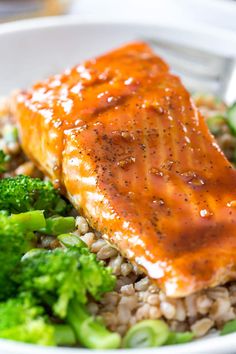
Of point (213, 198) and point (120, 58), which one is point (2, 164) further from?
point (213, 198)

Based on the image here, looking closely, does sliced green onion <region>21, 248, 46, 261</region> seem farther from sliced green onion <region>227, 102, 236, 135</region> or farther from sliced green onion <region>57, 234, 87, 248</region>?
sliced green onion <region>227, 102, 236, 135</region>

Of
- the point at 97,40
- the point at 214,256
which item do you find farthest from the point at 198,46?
the point at 214,256

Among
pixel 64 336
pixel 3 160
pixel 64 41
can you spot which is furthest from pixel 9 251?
pixel 64 41

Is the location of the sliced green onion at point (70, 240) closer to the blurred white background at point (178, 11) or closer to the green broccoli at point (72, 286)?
the green broccoli at point (72, 286)

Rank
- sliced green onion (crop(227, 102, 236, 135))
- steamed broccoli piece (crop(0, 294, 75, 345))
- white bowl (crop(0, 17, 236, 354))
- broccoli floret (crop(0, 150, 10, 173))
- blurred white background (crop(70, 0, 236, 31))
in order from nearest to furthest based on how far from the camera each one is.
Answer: steamed broccoli piece (crop(0, 294, 75, 345)), broccoli floret (crop(0, 150, 10, 173)), sliced green onion (crop(227, 102, 236, 135)), white bowl (crop(0, 17, 236, 354)), blurred white background (crop(70, 0, 236, 31))

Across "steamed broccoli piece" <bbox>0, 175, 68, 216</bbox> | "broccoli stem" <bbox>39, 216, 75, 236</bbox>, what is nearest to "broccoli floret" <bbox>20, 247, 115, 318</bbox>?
"broccoli stem" <bbox>39, 216, 75, 236</bbox>

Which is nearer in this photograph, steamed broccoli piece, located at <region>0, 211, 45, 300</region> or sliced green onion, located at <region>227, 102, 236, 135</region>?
steamed broccoli piece, located at <region>0, 211, 45, 300</region>
